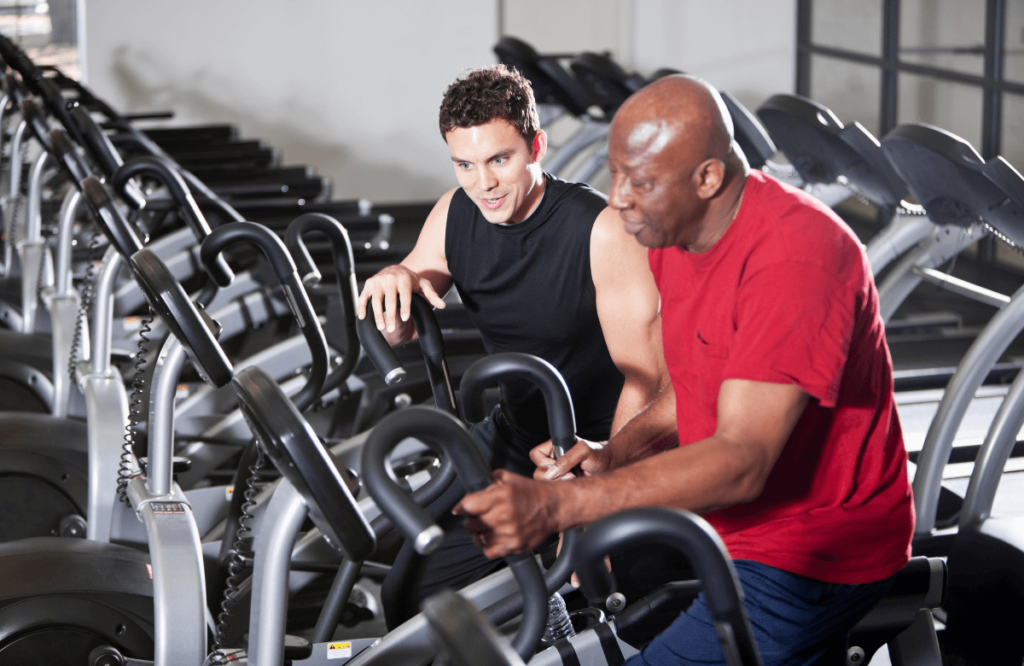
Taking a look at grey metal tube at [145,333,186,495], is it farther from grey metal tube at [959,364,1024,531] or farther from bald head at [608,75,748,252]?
grey metal tube at [959,364,1024,531]

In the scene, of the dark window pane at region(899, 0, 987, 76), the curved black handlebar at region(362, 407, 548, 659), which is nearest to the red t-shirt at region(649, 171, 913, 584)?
the curved black handlebar at region(362, 407, 548, 659)

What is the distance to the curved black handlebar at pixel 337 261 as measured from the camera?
2.04m

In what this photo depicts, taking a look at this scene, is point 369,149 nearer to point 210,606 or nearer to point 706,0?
point 706,0

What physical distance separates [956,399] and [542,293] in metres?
1.11

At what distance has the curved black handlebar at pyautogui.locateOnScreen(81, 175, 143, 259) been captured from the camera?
2.22 metres

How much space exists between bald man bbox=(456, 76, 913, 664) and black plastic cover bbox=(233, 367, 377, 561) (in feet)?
0.42

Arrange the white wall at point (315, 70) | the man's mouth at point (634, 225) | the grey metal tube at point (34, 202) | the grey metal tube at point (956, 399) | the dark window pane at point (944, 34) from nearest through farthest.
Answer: the man's mouth at point (634, 225)
the grey metal tube at point (956, 399)
the grey metal tube at point (34, 202)
the dark window pane at point (944, 34)
the white wall at point (315, 70)

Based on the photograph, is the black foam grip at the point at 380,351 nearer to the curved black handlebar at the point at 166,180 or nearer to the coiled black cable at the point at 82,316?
the curved black handlebar at the point at 166,180

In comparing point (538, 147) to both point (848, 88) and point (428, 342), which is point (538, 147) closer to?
point (428, 342)

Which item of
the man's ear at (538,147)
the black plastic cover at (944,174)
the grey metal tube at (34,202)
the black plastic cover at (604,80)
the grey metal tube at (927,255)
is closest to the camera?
the man's ear at (538,147)

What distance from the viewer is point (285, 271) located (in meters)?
1.95

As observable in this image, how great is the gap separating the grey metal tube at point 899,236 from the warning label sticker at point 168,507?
1956 mm

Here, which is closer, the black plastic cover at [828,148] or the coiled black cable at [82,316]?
the black plastic cover at [828,148]

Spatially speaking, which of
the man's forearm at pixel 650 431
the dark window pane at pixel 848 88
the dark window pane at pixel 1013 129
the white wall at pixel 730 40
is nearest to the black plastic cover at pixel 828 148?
the man's forearm at pixel 650 431
